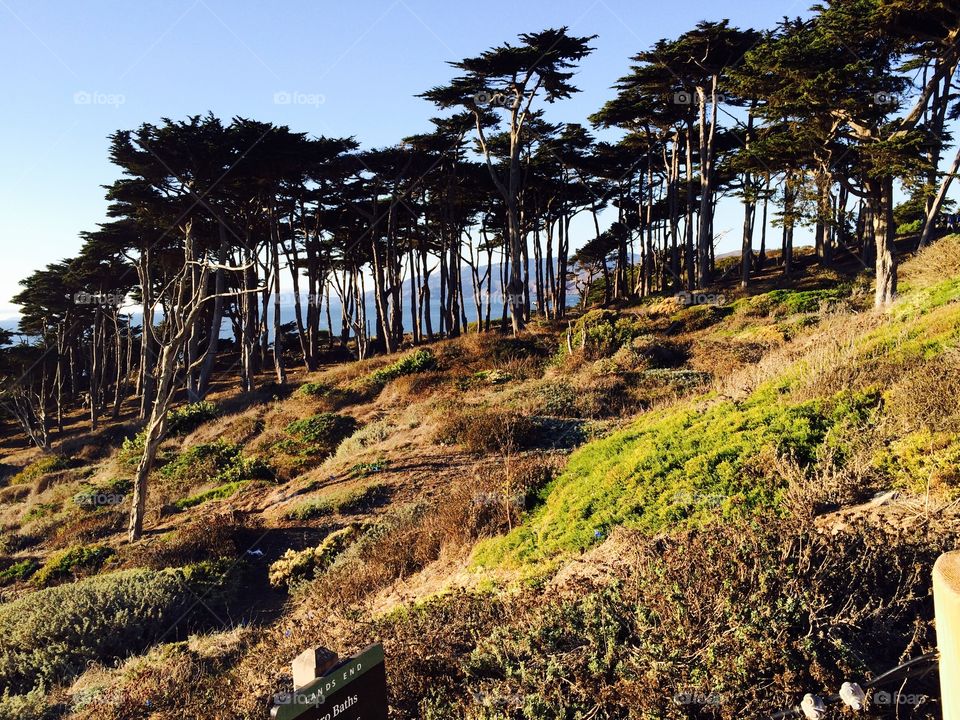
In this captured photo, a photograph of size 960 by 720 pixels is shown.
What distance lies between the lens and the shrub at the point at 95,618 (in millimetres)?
7883

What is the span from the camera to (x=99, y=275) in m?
32.6

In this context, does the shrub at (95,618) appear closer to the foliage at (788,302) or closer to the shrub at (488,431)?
the shrub at (488,431)

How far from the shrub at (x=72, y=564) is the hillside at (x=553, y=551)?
0.25 feet

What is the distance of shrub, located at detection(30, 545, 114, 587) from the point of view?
38.4 ft

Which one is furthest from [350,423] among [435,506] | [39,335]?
[39,335]

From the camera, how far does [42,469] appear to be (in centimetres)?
2433

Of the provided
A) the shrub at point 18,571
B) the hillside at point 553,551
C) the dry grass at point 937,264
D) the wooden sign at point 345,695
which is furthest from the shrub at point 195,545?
the dry grass at point 937,264

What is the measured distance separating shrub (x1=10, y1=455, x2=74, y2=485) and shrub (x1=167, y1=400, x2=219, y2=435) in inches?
188

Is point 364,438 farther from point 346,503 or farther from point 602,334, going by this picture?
point 602,334

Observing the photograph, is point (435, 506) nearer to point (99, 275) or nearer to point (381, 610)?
point (381, 610)

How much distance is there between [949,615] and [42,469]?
94.9ft

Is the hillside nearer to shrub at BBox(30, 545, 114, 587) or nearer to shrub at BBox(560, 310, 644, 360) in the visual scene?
shrub at BBox(30, 545, 114, 587)

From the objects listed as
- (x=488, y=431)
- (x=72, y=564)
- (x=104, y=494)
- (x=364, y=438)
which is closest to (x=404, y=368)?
(x=364, y=438)

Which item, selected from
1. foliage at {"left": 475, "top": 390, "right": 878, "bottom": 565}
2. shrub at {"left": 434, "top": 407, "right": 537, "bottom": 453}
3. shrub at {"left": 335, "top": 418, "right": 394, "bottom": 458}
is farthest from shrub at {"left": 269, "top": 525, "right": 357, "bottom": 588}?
shrub at {"left": 335, "top": 418, "right": 394, "bottom": 458}
